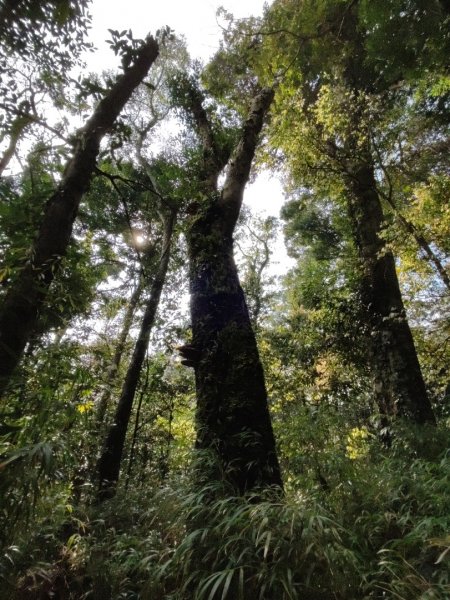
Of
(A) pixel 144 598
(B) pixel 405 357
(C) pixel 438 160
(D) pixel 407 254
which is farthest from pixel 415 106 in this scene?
(A) pixel 144 598

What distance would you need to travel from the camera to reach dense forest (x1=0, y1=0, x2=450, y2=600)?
1.92 metres

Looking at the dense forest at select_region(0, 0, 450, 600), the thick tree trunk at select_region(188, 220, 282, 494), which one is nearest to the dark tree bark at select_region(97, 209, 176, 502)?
the dense forest at select_region(0, 0, 450, 600)

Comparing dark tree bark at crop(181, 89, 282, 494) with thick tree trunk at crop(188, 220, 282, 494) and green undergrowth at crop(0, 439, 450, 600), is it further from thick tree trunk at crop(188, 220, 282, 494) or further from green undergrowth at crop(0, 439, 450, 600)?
green undergrowth at crop(0, 439, 450, 600)

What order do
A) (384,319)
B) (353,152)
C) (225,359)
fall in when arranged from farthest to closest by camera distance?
(353,152)
(384,319)
(225,359)

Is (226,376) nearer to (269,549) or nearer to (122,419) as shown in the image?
(269,549)

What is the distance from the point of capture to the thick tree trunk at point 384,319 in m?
5.06

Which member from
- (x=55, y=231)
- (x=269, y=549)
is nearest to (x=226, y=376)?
(x=269, y=549)

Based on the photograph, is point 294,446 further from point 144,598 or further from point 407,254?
point 407,254

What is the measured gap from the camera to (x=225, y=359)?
3.35m

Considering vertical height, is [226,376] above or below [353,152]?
below

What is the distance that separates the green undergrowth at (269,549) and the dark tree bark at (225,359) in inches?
10.6

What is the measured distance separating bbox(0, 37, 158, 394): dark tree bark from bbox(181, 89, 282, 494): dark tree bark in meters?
1.53

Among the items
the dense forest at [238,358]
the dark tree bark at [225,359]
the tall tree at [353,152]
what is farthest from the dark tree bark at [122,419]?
the tall tree at [353,152]

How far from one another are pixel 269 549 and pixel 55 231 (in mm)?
2245
